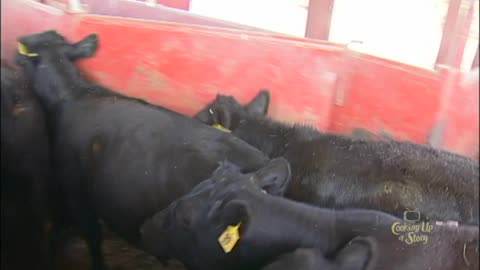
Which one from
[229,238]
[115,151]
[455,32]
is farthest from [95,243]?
[455,32]

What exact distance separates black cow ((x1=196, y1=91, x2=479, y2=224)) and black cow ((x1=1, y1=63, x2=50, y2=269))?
2.05 feet

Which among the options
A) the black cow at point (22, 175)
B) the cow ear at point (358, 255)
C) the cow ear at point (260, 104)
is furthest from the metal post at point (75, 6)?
the cow ear at point (358, 255)

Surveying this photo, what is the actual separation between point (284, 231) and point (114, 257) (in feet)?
2.85

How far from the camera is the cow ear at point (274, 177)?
6.84ft

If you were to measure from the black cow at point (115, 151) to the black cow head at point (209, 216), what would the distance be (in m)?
0.11

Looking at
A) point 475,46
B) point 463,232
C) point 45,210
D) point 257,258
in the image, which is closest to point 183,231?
point 257,258

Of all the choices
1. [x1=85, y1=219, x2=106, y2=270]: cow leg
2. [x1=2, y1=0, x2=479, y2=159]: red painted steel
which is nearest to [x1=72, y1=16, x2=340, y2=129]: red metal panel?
[x1=2, y1=0, x2=479, y2=159]: red painted steel

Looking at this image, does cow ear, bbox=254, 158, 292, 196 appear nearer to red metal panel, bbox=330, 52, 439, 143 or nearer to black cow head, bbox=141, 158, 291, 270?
black cow head, bbox=141, 158, 291, 270

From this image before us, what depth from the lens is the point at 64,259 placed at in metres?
2.24

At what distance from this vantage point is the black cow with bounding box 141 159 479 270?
6.49 feet

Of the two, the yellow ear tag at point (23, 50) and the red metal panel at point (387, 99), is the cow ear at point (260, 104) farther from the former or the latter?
the yellow ear tag at point (23, 50)

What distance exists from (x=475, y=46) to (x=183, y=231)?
113 cm

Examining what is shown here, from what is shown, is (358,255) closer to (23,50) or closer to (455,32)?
(455,32)

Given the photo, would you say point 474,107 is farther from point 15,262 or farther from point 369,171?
point 15,262
